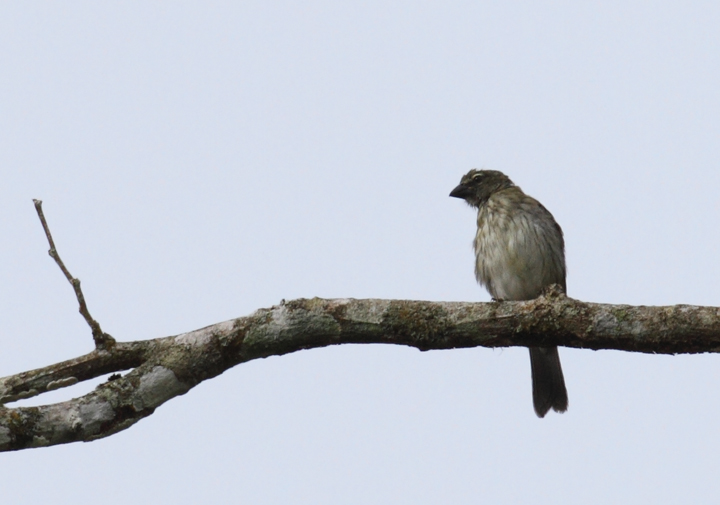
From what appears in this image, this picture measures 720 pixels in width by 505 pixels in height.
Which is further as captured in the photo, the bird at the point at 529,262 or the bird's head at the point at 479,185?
the bird's head at the point at 479,185

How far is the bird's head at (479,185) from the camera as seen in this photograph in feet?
25.1

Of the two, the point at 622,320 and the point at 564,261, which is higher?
the point at 564,261

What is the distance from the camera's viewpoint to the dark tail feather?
21.7ft

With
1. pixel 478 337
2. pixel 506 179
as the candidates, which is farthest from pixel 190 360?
pixel 506 179

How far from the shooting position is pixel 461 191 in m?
7.77

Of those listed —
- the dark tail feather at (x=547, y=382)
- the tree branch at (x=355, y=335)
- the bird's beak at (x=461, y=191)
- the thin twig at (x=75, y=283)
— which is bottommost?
the dark tail feather at (x=547, y=382)

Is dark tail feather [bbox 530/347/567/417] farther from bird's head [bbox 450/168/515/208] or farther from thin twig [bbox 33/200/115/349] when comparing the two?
thin twig [bbox 33/200/115/349]

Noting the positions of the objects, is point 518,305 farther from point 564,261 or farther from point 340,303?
point 564,261

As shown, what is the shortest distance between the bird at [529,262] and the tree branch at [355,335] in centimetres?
252

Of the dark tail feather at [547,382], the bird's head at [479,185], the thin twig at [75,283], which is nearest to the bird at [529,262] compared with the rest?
the dark tail feather at [547,382]

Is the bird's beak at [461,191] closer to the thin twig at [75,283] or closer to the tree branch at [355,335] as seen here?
the tree branch at [355,335]

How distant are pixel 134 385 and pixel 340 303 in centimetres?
101

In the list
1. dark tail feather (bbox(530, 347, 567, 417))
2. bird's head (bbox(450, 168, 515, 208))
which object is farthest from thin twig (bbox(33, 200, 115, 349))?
bird's head (bbox(450, 168, 515, 208))

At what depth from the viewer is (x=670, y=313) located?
3.77 metres
